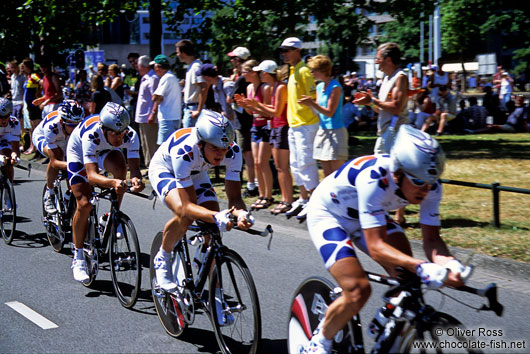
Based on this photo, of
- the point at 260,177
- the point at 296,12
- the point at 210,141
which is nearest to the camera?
the point at 210,141

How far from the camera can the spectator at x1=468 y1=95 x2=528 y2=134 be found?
67.4 feet

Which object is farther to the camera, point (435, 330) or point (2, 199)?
point (2, 199)

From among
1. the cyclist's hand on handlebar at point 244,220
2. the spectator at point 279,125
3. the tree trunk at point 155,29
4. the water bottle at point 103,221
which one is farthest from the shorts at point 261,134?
the tree trunk at point 155,29

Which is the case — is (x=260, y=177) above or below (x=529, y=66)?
below

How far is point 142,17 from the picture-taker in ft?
285

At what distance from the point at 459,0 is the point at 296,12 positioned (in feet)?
108

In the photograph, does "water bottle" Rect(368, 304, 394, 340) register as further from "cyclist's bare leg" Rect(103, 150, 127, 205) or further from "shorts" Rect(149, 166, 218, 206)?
"cyclist's bare leg" Rect(103, 150, 127, 205)

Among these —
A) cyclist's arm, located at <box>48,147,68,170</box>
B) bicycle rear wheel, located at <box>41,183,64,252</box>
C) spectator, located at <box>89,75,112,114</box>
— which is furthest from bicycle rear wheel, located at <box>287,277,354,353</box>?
spectator, located at <box>89,75,112,114</box>

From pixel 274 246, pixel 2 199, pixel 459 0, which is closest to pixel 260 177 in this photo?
pixel 274 246

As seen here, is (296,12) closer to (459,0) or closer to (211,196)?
(211,196)

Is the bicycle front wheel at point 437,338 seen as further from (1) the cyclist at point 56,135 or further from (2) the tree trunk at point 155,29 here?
(2) the tree trunk at point 155,29

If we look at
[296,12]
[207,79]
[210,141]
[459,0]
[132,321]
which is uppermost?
[459,0]

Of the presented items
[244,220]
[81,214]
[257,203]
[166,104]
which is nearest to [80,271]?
[81,214]

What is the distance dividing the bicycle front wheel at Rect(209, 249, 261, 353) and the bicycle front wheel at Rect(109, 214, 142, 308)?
139 cm
